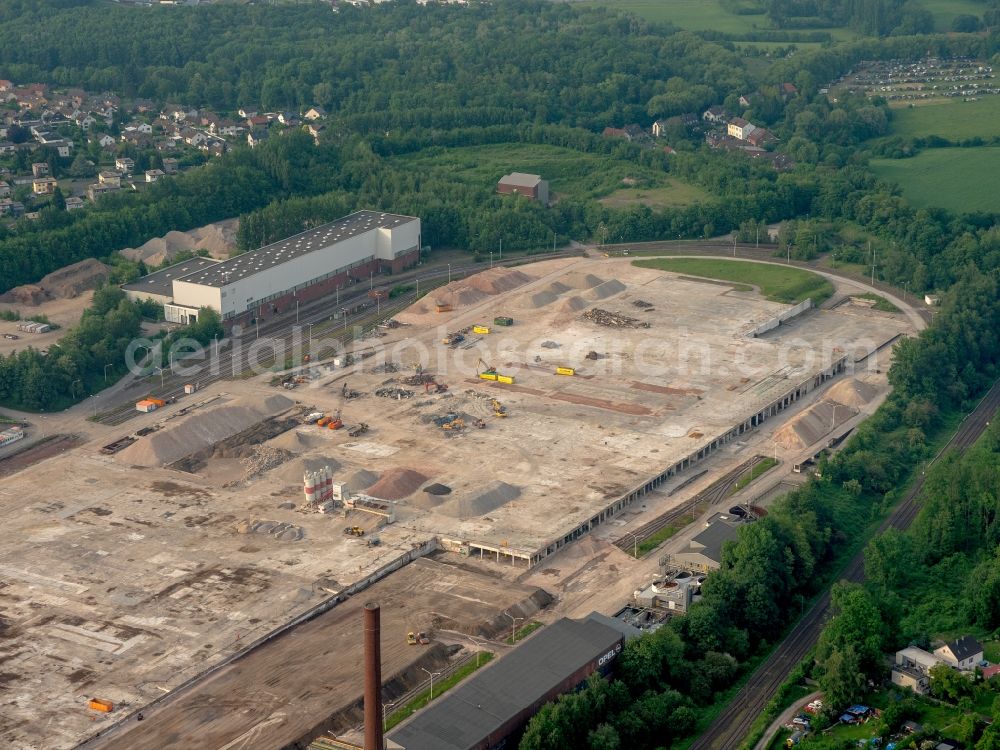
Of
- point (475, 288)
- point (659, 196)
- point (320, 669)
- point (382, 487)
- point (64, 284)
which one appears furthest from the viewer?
point (659, 196)

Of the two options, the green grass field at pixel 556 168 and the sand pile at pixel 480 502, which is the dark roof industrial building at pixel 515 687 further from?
the green grass field at pixel 556 168

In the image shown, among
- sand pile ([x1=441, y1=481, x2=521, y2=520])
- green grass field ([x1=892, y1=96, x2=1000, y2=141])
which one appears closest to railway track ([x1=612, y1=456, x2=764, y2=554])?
sand pile ([x1=441, y1=481, x2=521, y2=520])

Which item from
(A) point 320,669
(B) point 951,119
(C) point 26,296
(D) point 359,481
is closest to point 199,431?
(D) point 359,481

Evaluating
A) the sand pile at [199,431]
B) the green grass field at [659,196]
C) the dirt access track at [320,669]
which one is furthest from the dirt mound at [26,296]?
the green grass field at [659,196]

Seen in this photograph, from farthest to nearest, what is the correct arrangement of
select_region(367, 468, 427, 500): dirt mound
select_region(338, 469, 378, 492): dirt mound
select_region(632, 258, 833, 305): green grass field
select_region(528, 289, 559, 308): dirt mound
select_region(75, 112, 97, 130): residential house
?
select_region(75, 112, 97, 130): residential house
select_region(632, 258, 833, 305): green grass field
select_region(528, 289, 559, 308): dirt mound
select_region(338, 469, 378, 492): dirt mound
select_region(367, 468, 427, 500): dirt mound

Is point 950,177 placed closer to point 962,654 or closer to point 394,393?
point 394,393

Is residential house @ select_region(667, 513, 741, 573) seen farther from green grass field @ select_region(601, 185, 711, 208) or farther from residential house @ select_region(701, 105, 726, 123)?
residential house @ select_region(701, 105, 726, 123)
